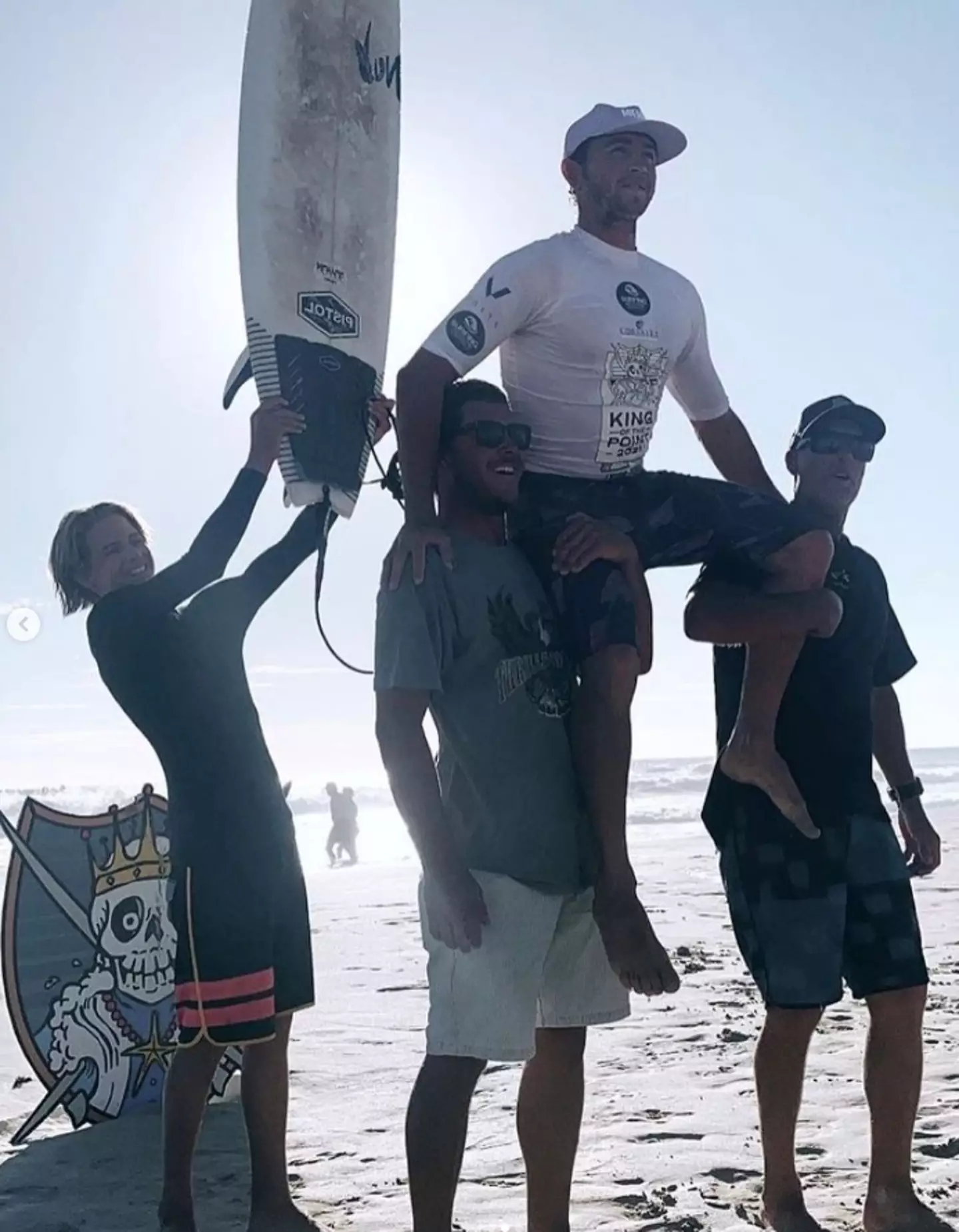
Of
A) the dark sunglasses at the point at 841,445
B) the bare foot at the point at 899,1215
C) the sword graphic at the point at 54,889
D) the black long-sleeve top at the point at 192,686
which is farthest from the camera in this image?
the sword graphic at the point at 54,889

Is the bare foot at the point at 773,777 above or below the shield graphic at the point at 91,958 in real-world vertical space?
above

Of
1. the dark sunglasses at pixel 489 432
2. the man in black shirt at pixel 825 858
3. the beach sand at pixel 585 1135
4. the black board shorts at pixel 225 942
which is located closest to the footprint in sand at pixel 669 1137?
the beach sand at pixel 585 1135

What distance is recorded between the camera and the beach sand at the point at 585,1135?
295 centimetres

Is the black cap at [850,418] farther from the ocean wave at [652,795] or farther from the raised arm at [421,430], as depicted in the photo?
the ocean wave at [652,795]

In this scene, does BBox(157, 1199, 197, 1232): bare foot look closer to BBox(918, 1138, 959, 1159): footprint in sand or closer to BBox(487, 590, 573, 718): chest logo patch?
BBox(487, 590, 573, 718): chest logo patch

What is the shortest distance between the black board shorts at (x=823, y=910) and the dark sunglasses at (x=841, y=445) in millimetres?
882

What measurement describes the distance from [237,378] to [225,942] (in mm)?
1776

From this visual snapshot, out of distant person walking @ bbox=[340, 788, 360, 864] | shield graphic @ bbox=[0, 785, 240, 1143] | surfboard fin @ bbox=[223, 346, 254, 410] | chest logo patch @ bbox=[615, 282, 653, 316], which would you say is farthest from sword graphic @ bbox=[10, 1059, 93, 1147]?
distant person walking @ bbox=[340, 788, 360, 864]

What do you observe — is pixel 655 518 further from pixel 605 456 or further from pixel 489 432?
pixel 489 432

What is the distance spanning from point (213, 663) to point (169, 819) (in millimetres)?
380

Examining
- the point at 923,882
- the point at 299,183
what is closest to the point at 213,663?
the point at 299,183

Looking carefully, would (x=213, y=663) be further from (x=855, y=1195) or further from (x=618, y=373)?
(x=855, y=1195)

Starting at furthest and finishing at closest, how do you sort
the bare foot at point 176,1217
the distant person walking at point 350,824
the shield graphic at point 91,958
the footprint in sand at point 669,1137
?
the distant person walking at point 350,824 → the shield graphic at point 91,958 → the footprint in sand at point 669,1137 → the bare foot at point 176,1217

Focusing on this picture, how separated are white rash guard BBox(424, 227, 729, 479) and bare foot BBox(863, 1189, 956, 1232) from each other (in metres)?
1.67
